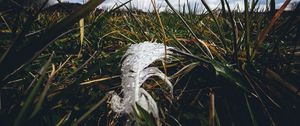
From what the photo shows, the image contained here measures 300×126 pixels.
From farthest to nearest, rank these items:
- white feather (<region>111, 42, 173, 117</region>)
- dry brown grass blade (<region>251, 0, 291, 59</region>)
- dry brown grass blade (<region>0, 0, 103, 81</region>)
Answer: dry brown grass blade (<region>251, 0, 291, 59</region>)
white feather (<region>111, 42, 173, 117</region>)
dry brown grass blade (<region>0, 0, 103, 81</region>)

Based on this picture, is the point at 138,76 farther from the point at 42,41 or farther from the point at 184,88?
the point at 42,41

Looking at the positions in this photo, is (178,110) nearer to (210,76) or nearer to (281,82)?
(210,76)

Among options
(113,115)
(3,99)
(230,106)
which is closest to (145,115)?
(113,115)

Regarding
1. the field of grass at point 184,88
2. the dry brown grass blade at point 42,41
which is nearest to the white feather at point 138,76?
the field of grass at point 184,88

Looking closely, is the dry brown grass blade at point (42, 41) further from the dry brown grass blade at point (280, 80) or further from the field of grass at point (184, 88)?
the dry brown grass blade at point (280, 80)

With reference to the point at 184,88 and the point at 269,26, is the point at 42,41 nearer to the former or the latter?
the point at 184,88

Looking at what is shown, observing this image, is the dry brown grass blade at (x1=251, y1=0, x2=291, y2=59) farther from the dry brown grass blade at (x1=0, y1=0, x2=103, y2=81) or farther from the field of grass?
the dry brown grass blade at (x1=0, y1=0, x2=103, y2=81)

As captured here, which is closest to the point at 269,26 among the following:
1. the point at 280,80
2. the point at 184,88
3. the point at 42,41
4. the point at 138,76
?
the point at 280,80

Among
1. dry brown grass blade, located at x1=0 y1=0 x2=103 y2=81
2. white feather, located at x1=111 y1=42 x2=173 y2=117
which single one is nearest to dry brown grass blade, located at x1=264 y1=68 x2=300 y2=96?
white feather, located at x1=111 y1=42 x2=173 y2=117

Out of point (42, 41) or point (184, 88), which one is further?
point (184, 88)

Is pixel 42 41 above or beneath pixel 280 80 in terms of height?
above

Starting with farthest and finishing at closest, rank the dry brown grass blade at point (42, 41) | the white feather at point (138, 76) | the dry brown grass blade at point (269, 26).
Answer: the dry brown grass blade at point (269, 26) → the white feather at point (138, 76) → the dry brown grass blade at point (42, 41)
